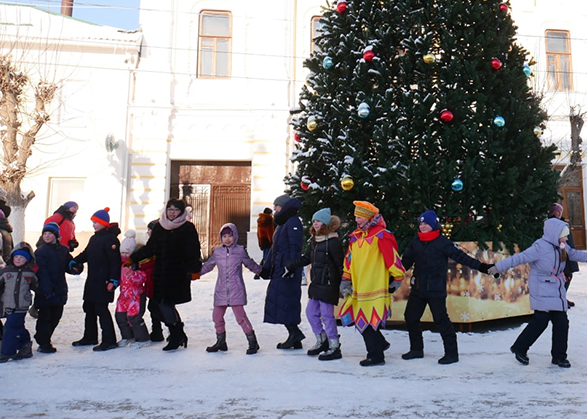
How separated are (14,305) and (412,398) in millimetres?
3848

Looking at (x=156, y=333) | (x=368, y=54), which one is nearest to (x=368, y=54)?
(x=368, y=54)

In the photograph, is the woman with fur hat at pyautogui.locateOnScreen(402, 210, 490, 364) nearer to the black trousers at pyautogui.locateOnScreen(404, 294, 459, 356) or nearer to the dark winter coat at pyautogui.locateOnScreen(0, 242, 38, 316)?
the black trousers at pyautogui.locateOnScreen(404, 294, 459, 356)

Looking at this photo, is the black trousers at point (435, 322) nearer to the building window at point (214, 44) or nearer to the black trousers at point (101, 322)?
the black trousers at point (101, 322)

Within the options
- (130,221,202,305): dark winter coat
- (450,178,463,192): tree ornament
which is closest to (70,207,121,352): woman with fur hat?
(130,221,202,305): dark winter coat

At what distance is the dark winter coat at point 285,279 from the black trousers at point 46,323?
228 centimetres

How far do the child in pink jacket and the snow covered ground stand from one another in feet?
0.91

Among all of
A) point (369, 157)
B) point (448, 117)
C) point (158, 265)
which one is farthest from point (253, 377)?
point (448, 117)

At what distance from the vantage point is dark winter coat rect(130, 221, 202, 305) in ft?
16.6

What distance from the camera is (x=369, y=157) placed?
6066 mm

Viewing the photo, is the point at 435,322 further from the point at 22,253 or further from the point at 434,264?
the point at 22,253

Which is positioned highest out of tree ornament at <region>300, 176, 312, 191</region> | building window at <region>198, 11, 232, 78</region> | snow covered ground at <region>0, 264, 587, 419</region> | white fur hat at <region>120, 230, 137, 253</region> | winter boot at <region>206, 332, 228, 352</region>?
building window at <region>198, 11, 232, 78</region>

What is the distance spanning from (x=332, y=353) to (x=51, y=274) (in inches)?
123

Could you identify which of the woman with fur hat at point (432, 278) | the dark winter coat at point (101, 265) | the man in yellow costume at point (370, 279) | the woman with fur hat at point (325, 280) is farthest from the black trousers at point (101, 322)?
the woman with fur hat at point (432, 278)

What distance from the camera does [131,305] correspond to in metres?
5.33
